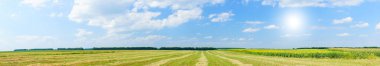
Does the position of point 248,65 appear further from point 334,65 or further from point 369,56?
point 369,56

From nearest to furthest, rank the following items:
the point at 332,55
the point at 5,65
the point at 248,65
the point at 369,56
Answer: the point at 248,65 < the point at 5,65 < the point at 369,56 < the point at 332,55

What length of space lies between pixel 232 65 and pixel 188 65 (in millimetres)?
3330

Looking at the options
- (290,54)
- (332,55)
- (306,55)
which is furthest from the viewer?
(290,54)

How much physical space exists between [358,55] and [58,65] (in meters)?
36.6

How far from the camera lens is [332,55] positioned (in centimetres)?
5803

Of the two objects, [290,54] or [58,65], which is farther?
[290,54]

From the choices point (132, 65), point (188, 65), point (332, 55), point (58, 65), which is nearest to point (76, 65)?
point (58, 65)

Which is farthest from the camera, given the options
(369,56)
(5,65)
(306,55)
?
(306,55)

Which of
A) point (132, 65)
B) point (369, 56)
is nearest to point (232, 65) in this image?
point (132, 65)

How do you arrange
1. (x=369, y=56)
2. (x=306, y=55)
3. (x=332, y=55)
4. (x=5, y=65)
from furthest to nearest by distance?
1. (x=306, y=55)
2. (x=332, y=55)
3. (x=369, y=56)
4. (x=5, y=65)

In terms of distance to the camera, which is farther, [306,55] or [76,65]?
[306,55]

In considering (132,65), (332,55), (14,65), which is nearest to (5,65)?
(14,65)

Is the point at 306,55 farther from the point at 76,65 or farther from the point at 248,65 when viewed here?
the point at 76,65

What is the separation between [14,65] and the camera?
119 ft
